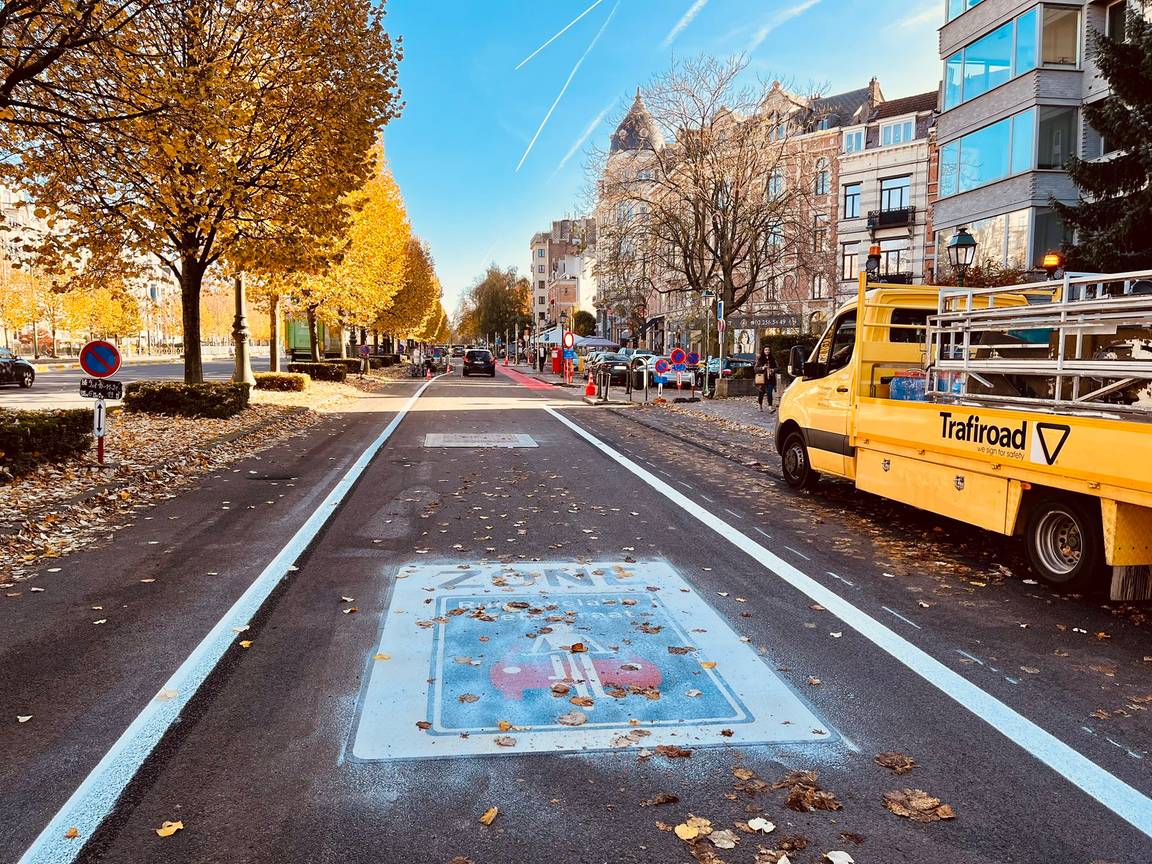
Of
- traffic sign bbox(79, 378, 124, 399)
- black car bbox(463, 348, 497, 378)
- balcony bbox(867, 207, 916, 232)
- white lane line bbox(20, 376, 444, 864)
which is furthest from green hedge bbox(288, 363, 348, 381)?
balcony bbox(867, 207, 916, 232)

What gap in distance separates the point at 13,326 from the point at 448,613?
70.5 meters

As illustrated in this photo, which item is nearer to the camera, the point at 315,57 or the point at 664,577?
the point at 664,577

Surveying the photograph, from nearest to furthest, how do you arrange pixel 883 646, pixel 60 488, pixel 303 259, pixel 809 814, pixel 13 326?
pixel 809 814, pixel 883 646, pixel 60 488, pixel 303 259, pixel 13 326

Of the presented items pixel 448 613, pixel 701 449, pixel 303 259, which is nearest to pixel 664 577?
pixel 448 613

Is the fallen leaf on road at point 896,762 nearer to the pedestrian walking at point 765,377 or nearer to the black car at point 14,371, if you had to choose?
the pedestrian walking at point 765,377

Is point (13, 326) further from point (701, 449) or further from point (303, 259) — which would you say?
point (701, 449)

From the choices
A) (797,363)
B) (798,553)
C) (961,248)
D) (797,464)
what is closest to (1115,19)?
(961,248)

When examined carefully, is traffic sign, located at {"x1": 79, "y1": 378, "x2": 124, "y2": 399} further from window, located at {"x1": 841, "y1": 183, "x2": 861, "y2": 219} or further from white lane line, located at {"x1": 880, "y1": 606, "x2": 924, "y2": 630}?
window, located at {"x1": 841, "y1": 183, "x2": 861, "y2": 219}

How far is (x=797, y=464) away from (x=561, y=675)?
674cm

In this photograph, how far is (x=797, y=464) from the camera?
33.7 ft

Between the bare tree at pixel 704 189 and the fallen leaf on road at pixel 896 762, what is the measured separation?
96.0ft

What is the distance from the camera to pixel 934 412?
7059 millimetres

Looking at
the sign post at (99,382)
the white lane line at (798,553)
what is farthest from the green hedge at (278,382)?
the white lane line at (798,553)

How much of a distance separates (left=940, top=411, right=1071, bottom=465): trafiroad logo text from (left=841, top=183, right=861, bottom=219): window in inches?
1881
